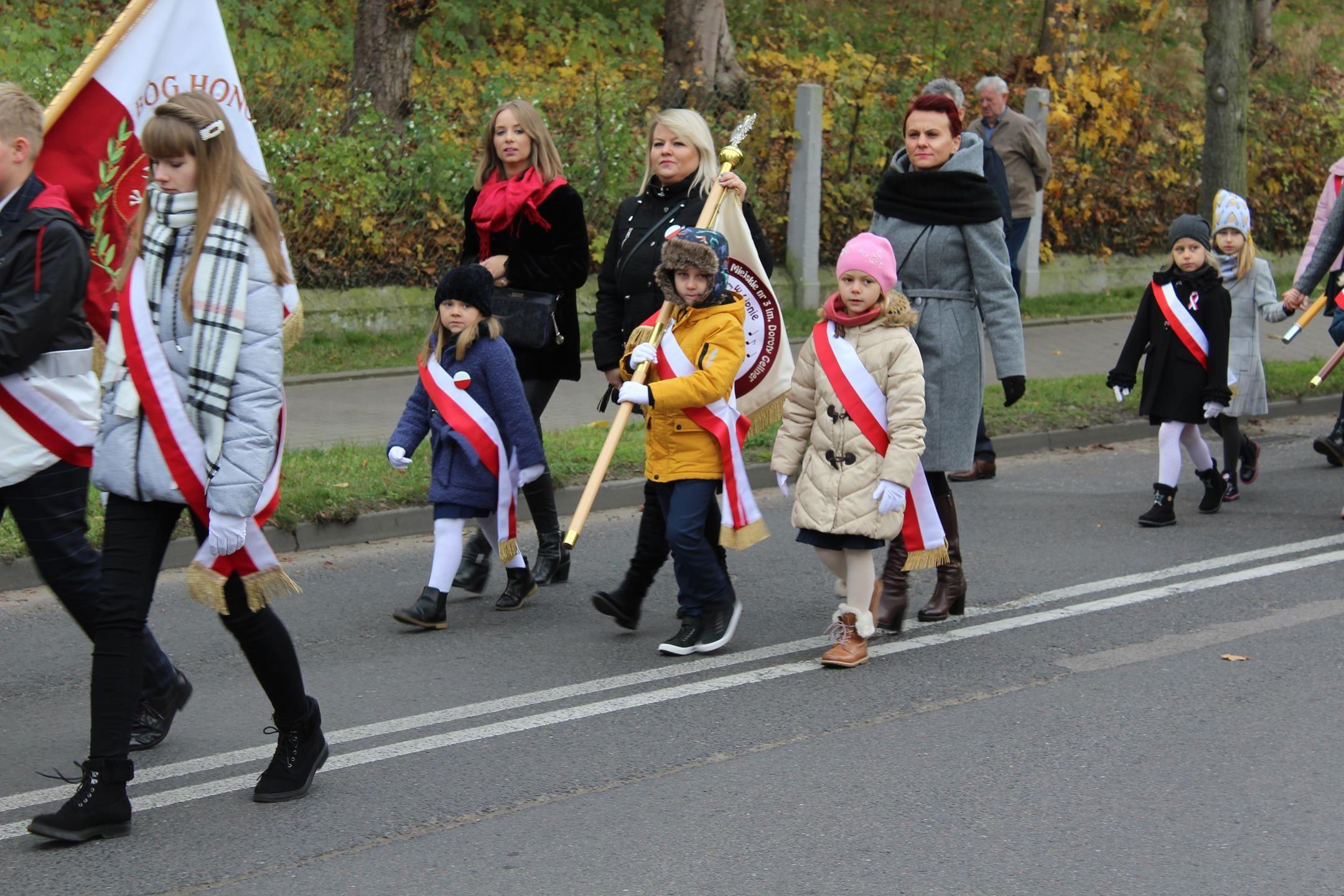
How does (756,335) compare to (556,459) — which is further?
(556,459)

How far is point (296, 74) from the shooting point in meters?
13.7

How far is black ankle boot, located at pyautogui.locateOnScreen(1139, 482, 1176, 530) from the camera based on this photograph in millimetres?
8336

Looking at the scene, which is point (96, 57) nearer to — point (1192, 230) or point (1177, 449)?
point (1192, 230)

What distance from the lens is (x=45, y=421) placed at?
4.52 meters

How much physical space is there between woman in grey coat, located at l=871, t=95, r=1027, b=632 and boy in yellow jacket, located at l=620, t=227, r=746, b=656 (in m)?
0.75

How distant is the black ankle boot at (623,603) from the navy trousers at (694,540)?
235 millimetres

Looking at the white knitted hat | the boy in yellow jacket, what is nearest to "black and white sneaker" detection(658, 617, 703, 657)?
the boy in yellow jacket

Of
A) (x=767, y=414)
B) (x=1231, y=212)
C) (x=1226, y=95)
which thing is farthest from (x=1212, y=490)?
(x=1226, y=95)

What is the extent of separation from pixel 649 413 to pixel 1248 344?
489 centimetres

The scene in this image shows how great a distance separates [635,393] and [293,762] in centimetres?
167

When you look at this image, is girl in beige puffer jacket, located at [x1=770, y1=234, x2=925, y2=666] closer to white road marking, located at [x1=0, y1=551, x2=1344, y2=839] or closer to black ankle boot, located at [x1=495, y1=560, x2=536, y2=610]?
white road marking, located at [x1=0, y1=551, x2=1344, y2=839]

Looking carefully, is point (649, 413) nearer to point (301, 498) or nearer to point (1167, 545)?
point (301, 498)

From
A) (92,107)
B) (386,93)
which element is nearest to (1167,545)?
(92,107)

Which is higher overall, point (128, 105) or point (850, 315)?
point (128, 105)
